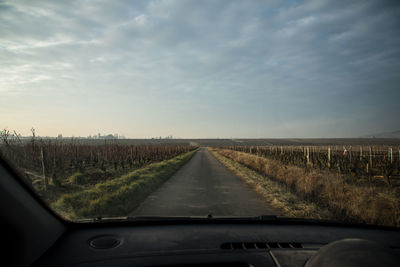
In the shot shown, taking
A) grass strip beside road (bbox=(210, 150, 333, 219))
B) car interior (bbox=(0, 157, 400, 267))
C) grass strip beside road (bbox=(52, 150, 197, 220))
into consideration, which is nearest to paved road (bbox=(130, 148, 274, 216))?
grass strip beside road (bbox=(210, 150, 333, 219))

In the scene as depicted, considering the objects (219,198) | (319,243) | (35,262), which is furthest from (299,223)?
(219,198)

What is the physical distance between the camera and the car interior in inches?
65.9

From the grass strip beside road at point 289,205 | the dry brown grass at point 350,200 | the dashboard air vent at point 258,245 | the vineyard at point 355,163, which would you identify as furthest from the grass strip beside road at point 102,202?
the vineyard at point 355,163

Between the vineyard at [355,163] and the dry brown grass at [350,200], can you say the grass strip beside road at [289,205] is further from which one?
the vineyard at [355,163]

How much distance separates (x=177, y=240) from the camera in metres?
2.45

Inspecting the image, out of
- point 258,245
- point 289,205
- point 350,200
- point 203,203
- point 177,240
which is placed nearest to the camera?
point 258,245

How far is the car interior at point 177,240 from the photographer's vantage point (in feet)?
5.49

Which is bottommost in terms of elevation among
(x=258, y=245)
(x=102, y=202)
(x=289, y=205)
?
(x=289, y=205)

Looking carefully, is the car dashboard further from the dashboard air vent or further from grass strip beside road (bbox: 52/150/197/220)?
grass strip beside road (bbox: 52/150/197/220)

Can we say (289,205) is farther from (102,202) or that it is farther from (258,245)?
(102,202)

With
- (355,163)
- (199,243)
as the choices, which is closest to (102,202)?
(199,243)

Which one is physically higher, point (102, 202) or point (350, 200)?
point (102, 202)

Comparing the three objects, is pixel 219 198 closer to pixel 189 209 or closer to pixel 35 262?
pixel 189 209

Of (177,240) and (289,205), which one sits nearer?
(177,240)
